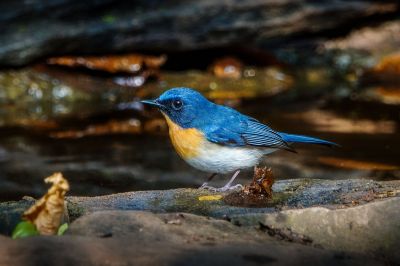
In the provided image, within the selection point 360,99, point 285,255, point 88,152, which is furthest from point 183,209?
point 360,99

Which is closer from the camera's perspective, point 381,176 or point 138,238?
point 138,238

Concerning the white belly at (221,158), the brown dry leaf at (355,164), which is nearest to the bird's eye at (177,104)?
the white belly at (221,158)

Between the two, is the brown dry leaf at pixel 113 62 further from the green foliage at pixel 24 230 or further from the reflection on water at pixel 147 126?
the green foliage at pixel 24 230

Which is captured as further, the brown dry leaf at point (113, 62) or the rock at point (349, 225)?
the brown dry leaf at point (113, 62)

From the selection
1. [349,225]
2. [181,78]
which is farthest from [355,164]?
[181,78]

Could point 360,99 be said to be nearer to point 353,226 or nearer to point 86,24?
point 86,24
